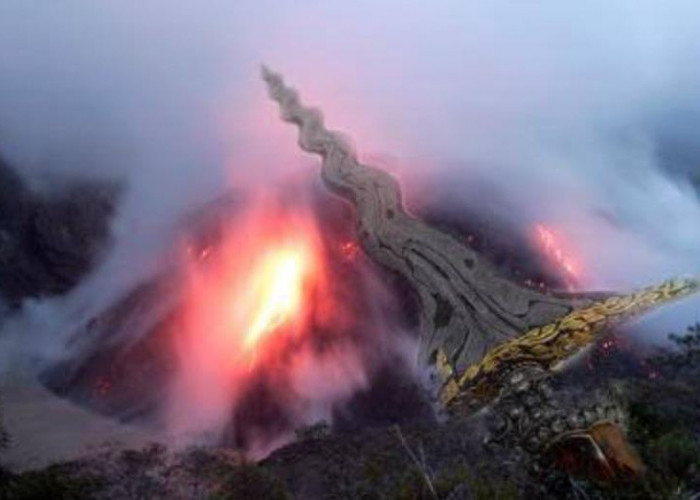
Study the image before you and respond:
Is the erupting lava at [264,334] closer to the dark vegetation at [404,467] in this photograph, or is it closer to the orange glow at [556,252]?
the dark vegetation at [404,467]

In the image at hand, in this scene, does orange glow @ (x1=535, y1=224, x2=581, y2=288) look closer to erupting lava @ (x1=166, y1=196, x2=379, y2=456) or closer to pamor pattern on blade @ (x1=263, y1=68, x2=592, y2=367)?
pamor pattern on blade @ (x1=263, y1=68, x2=592, y2=367)

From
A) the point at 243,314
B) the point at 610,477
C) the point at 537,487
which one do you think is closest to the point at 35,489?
the point at 537,487

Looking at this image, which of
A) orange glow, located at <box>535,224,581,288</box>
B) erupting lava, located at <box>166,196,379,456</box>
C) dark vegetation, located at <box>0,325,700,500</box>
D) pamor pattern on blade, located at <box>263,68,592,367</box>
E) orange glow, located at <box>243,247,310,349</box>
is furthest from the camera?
orange glow, located at <box>243,247,310,349</box>

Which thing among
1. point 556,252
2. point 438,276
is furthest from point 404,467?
point 556,252

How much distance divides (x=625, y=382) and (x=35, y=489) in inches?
732

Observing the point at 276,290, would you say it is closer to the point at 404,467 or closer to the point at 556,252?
the point at 556,252

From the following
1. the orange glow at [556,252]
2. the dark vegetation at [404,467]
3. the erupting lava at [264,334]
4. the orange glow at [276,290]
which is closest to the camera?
the dark vegetation at [404,467]

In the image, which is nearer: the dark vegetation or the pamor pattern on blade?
the dark vegetation

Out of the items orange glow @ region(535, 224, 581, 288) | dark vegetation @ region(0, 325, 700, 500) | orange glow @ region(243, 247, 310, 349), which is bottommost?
dark vegetation @ region(0, 325, 700, 500)

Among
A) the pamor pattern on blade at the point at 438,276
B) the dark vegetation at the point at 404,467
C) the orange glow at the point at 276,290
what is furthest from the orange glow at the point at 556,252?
the orange glow at the point at 276,290

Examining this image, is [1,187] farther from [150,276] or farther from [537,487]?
[537,487]

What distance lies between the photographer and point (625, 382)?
1304 inches

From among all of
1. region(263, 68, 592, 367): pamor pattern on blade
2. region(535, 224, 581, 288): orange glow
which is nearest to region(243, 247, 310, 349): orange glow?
region(263, 68, 592, 367): pamor pattern on blade

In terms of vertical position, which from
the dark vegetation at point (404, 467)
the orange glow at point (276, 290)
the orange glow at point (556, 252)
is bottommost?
the dark vegetation at point (404, 467)
